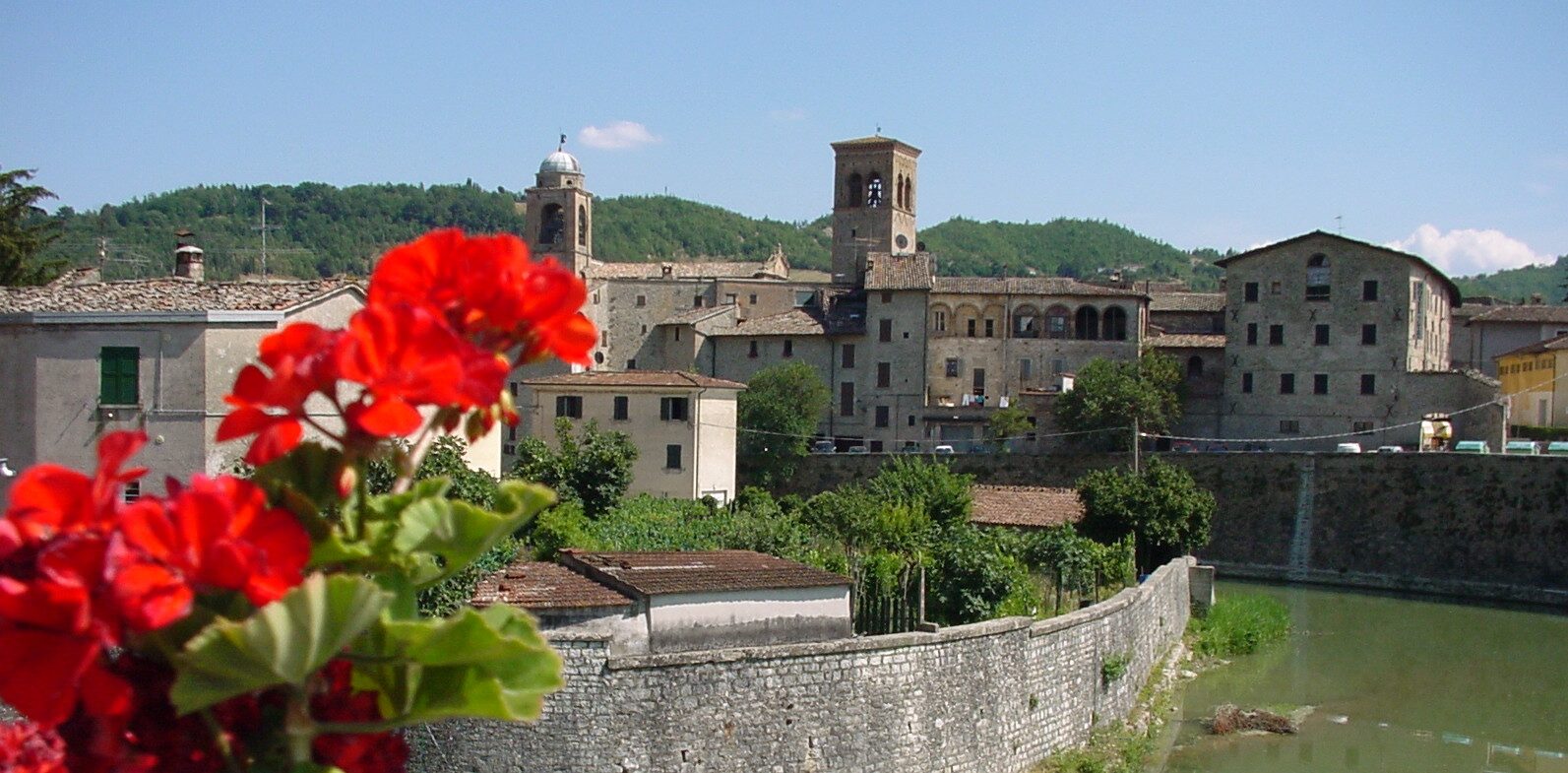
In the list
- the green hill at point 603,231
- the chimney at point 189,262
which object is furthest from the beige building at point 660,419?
the green hill at point 603,231

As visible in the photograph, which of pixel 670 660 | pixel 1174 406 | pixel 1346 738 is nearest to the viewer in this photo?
pixel 670 660

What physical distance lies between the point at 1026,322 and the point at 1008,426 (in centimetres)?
808

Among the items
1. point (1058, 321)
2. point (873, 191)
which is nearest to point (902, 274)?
point (1058, 321)

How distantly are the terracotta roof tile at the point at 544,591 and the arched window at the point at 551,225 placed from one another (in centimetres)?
5395

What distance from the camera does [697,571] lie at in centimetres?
1747

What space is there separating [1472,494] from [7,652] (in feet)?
135

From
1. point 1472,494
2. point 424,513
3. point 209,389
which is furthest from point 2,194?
point 424,513

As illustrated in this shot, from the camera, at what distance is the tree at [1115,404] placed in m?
47.7

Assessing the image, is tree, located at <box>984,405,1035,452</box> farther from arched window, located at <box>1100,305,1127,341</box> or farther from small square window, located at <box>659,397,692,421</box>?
small square window, located at <box>659,397,692,421</box>

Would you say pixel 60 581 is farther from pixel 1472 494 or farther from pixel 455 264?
pixel 1472 494

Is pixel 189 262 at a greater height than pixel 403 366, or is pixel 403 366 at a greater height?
pixel 189 262

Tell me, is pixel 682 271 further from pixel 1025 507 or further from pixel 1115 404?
pixel 1025 507

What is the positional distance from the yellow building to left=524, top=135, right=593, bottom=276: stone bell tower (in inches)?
1529

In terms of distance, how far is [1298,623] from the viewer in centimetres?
3139
